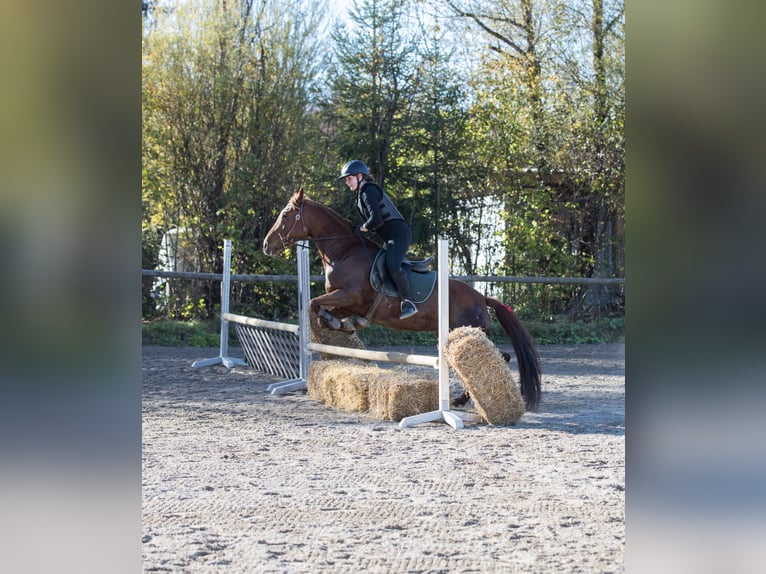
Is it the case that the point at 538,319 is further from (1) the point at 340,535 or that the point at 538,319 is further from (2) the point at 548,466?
(1) the point at 340,535

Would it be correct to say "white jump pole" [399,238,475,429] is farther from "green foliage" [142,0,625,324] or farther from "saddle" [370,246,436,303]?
"green foliage" [142,0,625,324]

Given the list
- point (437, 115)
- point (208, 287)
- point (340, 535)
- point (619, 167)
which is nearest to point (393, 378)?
point (340, 535)

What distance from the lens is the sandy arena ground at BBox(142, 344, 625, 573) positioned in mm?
2398

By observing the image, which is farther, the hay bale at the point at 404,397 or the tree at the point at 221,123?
the tree at the point at 221,123

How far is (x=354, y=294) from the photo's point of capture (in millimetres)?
Answer: 6008

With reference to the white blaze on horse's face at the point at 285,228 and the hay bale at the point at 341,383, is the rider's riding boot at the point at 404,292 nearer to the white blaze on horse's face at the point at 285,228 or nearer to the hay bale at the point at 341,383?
the hay bale at the point at 341,383

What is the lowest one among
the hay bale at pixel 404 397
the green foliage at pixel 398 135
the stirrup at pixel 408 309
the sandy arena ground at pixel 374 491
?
the sandy arena ground at pixel 374 491

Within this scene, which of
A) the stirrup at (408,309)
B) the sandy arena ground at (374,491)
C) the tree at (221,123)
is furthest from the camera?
the tree at (221,123)

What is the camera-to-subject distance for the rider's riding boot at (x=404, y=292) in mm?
5746

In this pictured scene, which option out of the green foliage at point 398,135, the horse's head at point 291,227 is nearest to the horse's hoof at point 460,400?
the horse's head at point 291,227

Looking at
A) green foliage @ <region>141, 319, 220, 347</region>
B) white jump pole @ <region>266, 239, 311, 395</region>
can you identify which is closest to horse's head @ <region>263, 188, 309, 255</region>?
white jump pole @ <region>266, 239, 311, 395</region>

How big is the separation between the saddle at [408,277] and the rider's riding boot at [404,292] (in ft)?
0.13
